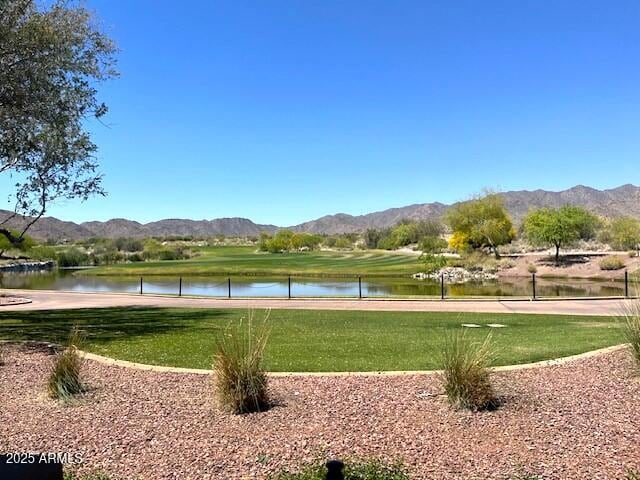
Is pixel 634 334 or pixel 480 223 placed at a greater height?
pixel 480 223

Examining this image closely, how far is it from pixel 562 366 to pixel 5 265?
8364 cm

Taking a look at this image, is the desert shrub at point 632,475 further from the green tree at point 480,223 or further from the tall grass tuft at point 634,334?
the green tree at point 480,223

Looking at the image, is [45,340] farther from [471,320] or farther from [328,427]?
[471,320]

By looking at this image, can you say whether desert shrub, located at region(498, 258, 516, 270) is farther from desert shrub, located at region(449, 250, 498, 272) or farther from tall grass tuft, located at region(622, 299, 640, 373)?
tall grass tuft, located at region(622, 299, 640, 373)

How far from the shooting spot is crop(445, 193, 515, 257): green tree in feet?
219

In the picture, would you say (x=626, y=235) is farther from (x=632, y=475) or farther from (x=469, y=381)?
(x=632, y=475)

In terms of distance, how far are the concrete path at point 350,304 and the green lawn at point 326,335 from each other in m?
2.11

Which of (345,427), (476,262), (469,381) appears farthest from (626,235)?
(345,427)

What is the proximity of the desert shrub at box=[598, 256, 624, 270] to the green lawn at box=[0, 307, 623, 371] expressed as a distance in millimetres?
36219

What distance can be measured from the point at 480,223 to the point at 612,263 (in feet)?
66.0

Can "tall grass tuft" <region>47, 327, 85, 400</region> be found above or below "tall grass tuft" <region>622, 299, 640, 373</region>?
below

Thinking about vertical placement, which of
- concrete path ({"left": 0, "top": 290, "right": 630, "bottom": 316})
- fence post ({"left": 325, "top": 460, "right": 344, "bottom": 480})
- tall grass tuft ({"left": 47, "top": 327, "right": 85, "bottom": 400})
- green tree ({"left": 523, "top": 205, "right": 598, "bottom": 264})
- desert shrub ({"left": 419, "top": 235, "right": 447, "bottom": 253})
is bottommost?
concrete path ({"left": 0, "top": 290, "right": 630, "bottom": 316})

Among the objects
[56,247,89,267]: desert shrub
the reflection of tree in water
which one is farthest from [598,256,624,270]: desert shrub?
[56,247,89,267]: desert shrub

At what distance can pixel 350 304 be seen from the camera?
22828mm
